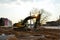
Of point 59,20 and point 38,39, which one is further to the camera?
point 59,20

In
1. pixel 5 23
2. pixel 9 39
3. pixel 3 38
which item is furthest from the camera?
pixel 5 23

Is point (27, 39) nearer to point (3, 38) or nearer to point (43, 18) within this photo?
point (3, 38)

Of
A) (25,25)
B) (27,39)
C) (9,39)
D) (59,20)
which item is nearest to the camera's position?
(9,39)

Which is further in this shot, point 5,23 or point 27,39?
point 5,23

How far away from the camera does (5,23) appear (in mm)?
75500

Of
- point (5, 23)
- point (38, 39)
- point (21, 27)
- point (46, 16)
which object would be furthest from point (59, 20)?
point (38, 39)

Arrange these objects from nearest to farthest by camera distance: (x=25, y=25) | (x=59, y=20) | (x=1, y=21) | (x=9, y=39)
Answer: (x=9, y=39) → (x=25, y=25) → (x=1, y=21) → (x=59, y=20)

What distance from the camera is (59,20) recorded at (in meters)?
92.6

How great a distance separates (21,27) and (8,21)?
4319 centimetres

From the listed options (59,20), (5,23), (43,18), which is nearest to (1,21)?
(5,23)

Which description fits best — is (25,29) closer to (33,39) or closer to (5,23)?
(33,39)

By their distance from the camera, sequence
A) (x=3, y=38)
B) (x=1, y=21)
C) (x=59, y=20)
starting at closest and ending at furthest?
(x=3, y=38) → (x=1, y=21) → (x=59, y=20)

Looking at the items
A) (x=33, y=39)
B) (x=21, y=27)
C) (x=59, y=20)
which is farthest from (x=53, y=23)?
(x=33, y=39)

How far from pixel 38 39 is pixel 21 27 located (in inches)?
713
